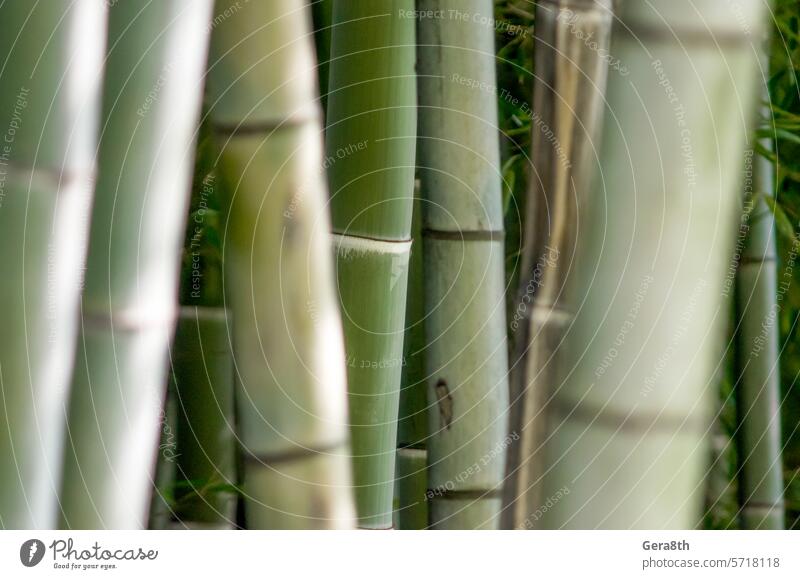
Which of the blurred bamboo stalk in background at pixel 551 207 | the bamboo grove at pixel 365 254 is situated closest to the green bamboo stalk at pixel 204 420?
the bamboo grove at pixel 365 254

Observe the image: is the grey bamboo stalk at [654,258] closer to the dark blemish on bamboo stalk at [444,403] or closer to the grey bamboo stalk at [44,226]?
the dark blemish on bamboo stalk at [444,403]

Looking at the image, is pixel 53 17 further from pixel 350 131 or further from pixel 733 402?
Result: pixel 733 402

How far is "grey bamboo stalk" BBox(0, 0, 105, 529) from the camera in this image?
311 millimetres

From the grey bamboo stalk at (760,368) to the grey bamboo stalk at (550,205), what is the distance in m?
0.08

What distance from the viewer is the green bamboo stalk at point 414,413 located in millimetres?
335

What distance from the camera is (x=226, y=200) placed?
318mm

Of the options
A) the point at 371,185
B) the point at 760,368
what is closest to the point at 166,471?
the point at 371,185

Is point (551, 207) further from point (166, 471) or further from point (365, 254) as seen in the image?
point (166, 471)

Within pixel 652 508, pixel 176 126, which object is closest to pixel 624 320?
pixel 652 508

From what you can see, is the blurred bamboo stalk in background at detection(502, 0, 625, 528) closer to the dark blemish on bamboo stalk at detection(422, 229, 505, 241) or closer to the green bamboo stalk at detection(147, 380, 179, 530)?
the dark blemish on bamboo stalk at detection(422, 229, 505, 241)

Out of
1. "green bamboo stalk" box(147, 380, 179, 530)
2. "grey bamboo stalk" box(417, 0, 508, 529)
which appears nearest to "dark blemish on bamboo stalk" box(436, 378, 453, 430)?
"grey bamboo stalk" box(417, 0, 508, 529)

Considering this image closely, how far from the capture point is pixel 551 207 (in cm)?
33

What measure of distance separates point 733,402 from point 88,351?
27 cm
